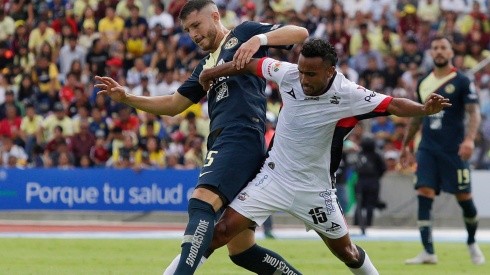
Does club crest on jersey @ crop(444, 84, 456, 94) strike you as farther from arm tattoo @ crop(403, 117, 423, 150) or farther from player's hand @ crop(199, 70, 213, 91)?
player's hand @ crop(199, 70, 213, 91)

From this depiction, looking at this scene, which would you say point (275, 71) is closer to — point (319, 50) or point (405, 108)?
point (319, 50)

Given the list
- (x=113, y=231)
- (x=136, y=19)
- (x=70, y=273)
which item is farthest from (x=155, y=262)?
(x=136, y=19)

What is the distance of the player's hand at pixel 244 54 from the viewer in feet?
29.3

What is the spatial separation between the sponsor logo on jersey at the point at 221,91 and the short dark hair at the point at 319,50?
857 mm

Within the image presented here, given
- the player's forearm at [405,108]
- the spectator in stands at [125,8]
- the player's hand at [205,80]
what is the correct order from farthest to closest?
the spectator in stands at [125,8] → the player's hand at [205,80] → the player's forearm at [405,108]

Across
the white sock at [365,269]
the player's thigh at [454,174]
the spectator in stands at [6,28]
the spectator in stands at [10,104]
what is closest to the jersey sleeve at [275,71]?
the white sock at [365,269]

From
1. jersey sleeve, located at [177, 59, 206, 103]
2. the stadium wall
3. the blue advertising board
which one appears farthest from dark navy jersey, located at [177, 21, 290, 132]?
the blue advertising board

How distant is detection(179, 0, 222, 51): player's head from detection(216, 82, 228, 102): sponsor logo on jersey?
→ 14.9 inches

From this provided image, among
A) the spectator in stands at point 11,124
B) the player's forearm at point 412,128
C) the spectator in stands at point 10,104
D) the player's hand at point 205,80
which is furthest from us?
the spectator in stands at point 10,104

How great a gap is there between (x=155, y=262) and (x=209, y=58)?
4.92 metres

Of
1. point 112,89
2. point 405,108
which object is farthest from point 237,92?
point 405,108

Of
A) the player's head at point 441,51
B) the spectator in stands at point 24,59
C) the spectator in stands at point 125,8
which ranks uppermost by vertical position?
the player's head at point 441,51

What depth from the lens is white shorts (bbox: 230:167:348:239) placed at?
892 centimetres

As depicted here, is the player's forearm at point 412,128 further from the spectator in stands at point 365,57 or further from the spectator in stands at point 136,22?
the spectator in stands at point 136,22
